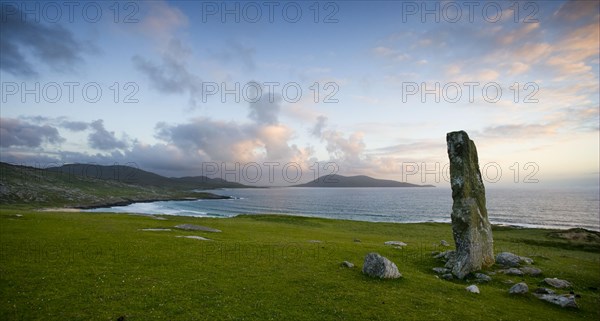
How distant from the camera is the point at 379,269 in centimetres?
2439

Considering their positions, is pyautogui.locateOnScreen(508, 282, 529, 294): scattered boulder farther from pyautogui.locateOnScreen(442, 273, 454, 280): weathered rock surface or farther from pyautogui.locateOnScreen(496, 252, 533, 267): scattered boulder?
pyautogui.locateOnScreen(496, 252, 533, 267): scattered boulder

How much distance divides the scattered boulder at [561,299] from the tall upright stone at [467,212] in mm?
5884

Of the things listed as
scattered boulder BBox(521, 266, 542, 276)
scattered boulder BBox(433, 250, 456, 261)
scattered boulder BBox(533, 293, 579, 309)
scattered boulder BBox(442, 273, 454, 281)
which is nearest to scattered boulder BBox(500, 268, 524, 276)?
scattered boulder BBox(521, 266, 542, 276)

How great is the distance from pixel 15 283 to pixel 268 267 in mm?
17436

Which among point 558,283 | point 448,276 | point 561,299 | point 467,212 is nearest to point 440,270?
point 448,276

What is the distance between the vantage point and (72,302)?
17.4 meters

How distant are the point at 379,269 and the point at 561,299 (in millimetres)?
12826

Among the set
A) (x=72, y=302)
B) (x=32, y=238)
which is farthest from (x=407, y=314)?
(x=32, y=238)

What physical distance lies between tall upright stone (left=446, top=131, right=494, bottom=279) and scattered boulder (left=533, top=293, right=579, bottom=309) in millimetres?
5884

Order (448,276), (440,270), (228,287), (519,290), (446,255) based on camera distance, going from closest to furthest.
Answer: (228,287) → (519,290) → (448,276) → (440,270) → (446,255)

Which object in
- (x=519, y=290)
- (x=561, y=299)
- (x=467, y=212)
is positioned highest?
(x=467, y=212)

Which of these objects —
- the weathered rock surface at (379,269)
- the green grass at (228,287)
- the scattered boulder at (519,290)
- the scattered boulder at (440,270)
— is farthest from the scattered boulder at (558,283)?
the weathered rock surface at (379,269)

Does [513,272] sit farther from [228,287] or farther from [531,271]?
[228,287]

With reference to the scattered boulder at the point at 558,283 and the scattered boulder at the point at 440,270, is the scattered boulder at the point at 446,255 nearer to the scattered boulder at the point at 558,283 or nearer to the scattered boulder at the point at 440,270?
the scattered boulder at the point at 440,270
